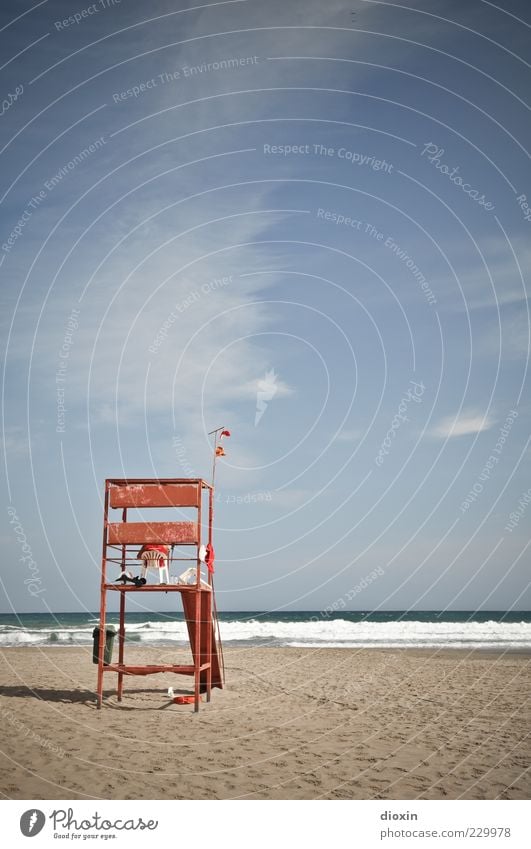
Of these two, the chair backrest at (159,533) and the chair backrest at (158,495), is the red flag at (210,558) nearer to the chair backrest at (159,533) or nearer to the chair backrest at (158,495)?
the chair backrest at (159,533)

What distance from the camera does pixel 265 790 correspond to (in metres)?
9.77

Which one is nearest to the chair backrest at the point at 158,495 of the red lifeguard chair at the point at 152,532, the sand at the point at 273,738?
the red lifeguard chair at the point at 152,532

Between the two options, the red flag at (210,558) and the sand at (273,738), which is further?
the red flag at (210,558)

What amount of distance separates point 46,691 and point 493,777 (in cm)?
1365

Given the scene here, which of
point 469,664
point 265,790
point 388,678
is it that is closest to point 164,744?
Result: point 265,790

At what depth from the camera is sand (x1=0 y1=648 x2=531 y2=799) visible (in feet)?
32.8

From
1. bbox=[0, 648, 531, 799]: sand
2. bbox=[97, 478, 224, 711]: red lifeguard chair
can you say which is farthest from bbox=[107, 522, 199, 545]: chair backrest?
bbox=[0, 648, 531, 799]: sand

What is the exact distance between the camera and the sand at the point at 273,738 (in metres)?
9.99

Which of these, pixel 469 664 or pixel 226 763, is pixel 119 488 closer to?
pixel 226 763

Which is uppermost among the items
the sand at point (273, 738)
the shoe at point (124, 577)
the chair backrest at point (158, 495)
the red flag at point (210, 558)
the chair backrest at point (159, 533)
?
the chair backrest at point (158, 495)

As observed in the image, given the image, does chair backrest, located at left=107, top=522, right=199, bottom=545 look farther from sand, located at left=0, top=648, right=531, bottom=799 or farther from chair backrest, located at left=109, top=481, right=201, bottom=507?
sand, located at left=0, top=648, right=531, bottom=799

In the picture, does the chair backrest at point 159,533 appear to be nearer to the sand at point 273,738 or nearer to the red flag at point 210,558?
the red flag at point 210,558

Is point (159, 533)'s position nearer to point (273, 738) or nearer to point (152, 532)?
point (152, 532)

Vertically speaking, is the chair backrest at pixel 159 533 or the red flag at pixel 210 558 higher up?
the chair backrest at pixel 159 533
